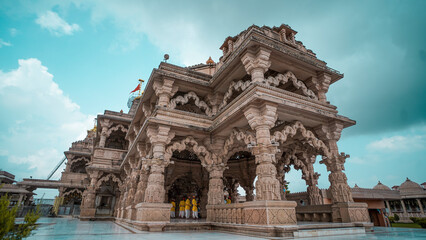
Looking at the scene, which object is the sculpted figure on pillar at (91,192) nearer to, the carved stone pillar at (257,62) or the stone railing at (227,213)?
the stone railing at (227,213)

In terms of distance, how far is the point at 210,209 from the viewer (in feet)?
32.9

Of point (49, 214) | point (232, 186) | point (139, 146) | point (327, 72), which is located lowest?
point (49, 214)

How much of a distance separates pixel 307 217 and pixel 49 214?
2817 cm

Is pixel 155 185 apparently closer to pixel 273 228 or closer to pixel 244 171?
pixel 273 228

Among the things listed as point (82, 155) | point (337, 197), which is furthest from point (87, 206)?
point (337, 197)

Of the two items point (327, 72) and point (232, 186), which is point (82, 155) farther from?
point (327, 72)

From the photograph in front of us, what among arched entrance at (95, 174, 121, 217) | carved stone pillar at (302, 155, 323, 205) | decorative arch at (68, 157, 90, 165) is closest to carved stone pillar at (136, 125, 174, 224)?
carved stone pillar at (302, 155, 323, 205)

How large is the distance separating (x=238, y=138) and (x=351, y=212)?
508cm

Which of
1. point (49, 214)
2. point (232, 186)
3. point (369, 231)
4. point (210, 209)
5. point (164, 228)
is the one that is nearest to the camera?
point (369, 231)

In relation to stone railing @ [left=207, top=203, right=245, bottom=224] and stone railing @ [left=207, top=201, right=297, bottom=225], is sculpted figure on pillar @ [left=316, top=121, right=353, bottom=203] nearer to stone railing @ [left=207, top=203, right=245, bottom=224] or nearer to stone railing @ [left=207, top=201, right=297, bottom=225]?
stone railing @ [left=207, top=201, right=297, bottom=225]

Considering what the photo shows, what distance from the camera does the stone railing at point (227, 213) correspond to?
8.04 m

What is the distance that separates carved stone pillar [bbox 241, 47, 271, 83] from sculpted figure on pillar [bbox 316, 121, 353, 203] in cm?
371

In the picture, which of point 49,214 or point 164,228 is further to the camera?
point 49,214

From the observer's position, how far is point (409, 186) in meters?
24.9
